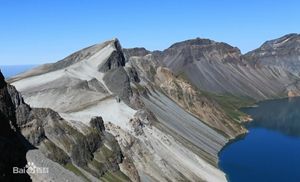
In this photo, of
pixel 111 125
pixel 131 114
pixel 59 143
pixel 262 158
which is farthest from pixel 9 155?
pixel 262 158

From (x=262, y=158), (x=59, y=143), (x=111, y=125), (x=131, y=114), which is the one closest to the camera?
(x=59, y=143)

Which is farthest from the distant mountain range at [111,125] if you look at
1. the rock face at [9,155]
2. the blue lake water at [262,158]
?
the blue lake water at [262,158]

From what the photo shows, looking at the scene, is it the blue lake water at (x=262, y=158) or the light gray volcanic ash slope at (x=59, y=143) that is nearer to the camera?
the light gray volcanic ash slope at (x=59, y=143)

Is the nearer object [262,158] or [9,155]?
[9,155]

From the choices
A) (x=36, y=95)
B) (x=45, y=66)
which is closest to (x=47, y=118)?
(x=36, y=95)

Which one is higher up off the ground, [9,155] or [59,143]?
[9,155]

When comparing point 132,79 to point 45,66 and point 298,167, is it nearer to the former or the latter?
point 45,66

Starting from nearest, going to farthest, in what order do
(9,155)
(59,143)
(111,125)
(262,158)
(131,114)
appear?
(9,155), (59,143), (111,125), (131,114), (262,158)

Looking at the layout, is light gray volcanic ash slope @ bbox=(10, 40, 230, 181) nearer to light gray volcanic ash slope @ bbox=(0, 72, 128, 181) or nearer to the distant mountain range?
the distant mountain range

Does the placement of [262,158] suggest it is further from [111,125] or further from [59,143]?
[59,143]

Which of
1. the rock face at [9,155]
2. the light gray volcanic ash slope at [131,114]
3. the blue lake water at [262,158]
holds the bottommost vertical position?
the blue lake water at [262,158]

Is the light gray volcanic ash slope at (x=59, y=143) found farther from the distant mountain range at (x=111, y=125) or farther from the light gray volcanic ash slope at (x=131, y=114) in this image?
the light gray volcanic ash slope at (x=131, y=114)
